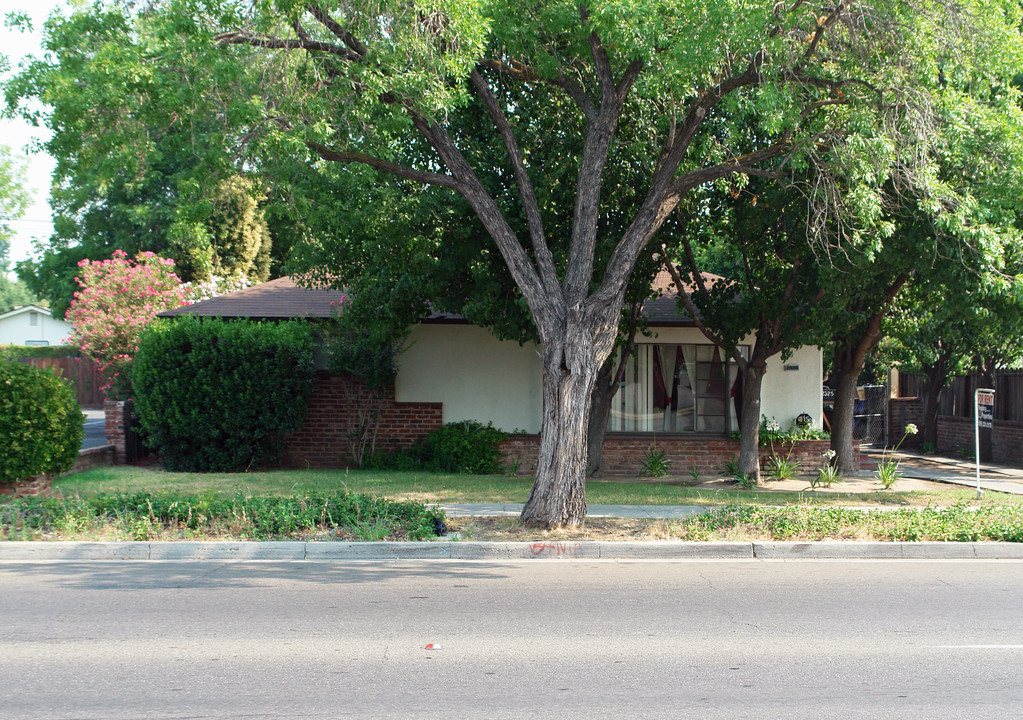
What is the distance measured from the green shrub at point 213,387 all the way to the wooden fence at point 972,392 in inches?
593

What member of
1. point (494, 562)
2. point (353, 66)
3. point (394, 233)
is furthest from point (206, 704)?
point (394, 233)

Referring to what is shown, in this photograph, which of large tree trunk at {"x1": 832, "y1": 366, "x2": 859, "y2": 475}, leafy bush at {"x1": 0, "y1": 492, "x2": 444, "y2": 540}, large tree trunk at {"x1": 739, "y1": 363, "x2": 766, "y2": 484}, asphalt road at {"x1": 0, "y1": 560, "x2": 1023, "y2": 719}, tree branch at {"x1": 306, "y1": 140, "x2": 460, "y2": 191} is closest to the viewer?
asphalt road at {"x1": 0, "y1": 560, "x2": 1023, "y2": 719}

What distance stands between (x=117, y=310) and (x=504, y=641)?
1455 centimetres

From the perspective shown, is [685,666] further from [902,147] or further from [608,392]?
[608,392]

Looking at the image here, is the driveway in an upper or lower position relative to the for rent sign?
lower

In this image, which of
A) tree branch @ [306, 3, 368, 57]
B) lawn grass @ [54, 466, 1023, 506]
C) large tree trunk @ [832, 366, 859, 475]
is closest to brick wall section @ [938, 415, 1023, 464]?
large tree trunk @ [832, 366, 859, 475]

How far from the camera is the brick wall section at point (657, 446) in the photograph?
16.6 m

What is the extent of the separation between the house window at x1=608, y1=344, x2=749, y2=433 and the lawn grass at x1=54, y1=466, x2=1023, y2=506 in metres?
2.40

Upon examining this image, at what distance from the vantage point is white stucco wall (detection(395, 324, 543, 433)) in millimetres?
16828

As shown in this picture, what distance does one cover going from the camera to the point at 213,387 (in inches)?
581

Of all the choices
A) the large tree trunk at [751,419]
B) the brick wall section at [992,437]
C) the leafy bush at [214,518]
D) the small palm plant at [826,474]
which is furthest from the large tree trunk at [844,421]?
the leafy bush at [214,518]

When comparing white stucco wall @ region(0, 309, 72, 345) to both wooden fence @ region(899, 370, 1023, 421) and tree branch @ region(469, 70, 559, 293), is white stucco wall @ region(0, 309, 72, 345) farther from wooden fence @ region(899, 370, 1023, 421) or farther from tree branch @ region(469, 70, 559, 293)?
tree branch @ region(469, 70, 559, 293)

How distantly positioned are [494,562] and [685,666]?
386 cm

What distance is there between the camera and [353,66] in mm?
9695
